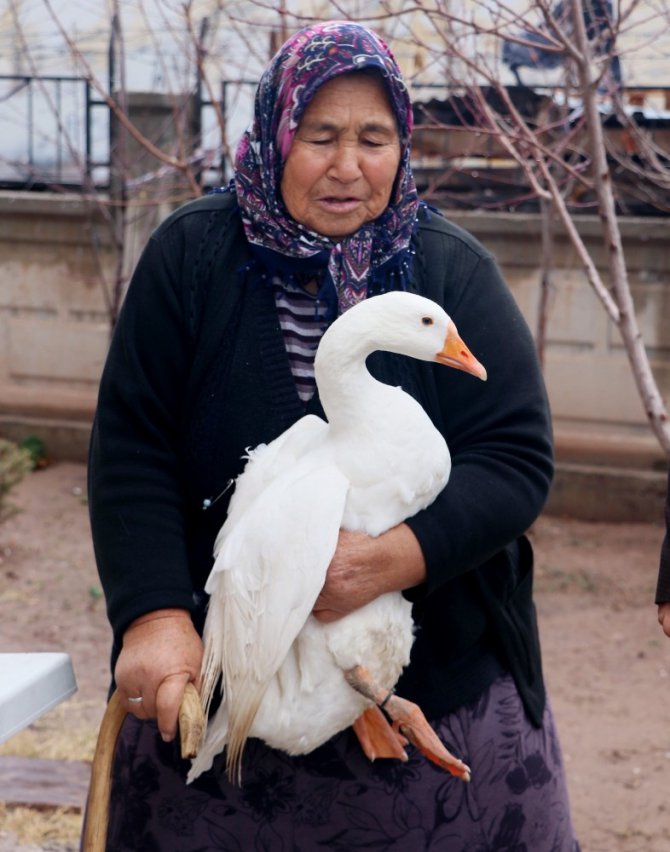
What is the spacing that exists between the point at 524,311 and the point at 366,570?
17.9 ft

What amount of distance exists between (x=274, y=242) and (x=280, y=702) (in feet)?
2.52

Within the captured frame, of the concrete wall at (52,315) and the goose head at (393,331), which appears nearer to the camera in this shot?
the goose head at (393,331)

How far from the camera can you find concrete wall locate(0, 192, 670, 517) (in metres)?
6.92

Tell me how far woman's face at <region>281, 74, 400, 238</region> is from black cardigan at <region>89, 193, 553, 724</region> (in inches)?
5.6

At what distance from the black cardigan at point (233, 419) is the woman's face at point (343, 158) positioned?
14cm

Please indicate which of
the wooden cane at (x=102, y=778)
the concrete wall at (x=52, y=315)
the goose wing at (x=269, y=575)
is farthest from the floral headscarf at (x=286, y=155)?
the concrete wall at (x=52, y=315)

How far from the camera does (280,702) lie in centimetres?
188

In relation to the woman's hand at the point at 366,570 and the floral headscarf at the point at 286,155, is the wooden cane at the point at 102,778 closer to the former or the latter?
the woman's hand at the point at 366,570

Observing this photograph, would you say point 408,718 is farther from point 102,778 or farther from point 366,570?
point 102,778

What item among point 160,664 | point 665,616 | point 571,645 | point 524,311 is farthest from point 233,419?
point 524,311

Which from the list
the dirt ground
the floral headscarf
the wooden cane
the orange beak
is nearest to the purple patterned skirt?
the wooden cane

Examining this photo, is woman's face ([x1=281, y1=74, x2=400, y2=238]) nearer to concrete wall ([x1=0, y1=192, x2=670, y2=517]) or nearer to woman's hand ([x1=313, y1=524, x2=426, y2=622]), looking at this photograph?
woman's hand ([x1=313, y1=524, x2=426, y2=622])

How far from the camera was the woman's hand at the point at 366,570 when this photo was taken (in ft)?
6.03

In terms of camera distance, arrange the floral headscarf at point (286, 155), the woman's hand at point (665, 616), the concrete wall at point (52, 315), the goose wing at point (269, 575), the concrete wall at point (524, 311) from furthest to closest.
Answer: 1. the concrete wall at point (52, 315)
2. the concrete wall at point (524, 311)
3. the woman's hand at point (665, 616)
4. the floral headscarf at point (286, 155)
5. the goose wing at point (269, 575)
